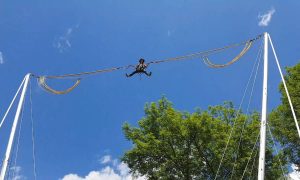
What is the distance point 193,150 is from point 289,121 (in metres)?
7.51

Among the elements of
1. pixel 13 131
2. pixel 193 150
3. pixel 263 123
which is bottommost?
pixel 263 123

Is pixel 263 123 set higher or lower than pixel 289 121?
lower

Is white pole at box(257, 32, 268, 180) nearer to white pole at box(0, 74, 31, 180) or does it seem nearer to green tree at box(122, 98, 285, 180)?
white pole at box(0, 74, 31, 180)

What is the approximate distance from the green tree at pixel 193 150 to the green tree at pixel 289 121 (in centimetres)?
164

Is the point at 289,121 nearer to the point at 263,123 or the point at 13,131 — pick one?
the point at 263,123

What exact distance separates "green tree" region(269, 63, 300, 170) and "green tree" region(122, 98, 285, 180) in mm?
1645

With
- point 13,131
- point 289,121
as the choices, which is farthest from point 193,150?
point 13,131

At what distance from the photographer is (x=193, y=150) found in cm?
3131

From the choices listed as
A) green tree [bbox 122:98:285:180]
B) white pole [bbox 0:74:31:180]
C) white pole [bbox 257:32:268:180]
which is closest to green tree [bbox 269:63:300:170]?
green tree [bbox 122:98:285:180]

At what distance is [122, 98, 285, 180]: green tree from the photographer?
30.2 meters

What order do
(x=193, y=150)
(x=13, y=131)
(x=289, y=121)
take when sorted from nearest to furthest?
(x=13, y=131)
(x=289, y=121)
(x=193, y=150)

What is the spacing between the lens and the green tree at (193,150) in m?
30.2

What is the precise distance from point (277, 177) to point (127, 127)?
12.9 meters

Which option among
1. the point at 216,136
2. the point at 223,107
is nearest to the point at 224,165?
the point at 216,136
